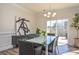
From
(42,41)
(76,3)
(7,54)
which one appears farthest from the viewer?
(42,41)

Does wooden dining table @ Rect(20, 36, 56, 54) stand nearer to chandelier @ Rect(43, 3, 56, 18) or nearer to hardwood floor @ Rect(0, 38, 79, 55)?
hardwood floor @ Rect(0, 38, 79, 55)

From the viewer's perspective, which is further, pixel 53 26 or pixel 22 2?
pixel 53 26

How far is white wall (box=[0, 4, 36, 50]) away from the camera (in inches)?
81.6

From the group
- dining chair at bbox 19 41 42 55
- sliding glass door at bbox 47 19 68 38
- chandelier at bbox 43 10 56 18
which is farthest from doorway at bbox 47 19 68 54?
dining chair at bbox 19 41 42 55

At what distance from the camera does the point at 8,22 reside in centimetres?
213

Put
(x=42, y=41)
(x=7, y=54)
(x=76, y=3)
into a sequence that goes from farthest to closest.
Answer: (x=42, y=41), (x=7, y=54), (x=76, y=3)

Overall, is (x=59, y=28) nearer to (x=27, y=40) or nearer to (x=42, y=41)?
(x=42, y=41)

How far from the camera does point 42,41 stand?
2148 mm

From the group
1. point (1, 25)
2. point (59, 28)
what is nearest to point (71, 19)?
point (59, 28)

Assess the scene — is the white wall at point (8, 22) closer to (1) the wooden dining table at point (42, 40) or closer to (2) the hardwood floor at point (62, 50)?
(2) the hardwood floor at point (62, 50)

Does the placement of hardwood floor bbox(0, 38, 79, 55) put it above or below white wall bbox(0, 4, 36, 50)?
below

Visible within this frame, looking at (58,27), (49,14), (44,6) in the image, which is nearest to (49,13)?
(49,14)

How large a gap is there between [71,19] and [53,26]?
16.1 inches

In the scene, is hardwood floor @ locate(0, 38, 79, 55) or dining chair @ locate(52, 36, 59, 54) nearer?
hardwood floor @ locate(0, 38, 79, 55)
